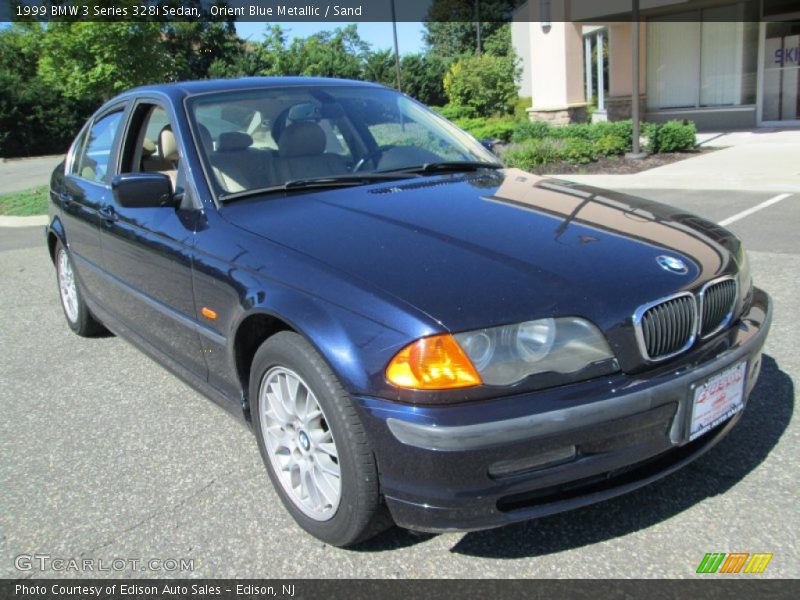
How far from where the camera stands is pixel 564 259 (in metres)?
2.46

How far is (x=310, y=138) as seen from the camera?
3.51 m

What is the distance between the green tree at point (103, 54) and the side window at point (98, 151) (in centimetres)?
1730

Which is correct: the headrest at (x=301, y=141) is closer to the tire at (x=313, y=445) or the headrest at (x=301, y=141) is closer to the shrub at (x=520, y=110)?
the tire at (x=313, y=445)

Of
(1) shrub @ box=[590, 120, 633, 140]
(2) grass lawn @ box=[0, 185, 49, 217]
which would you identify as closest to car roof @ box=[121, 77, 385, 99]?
(2) grass lawn @ box=[0, 185, 49, 217]

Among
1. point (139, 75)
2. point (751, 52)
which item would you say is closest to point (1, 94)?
point (139, 75)

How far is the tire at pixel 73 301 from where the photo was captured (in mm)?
5012

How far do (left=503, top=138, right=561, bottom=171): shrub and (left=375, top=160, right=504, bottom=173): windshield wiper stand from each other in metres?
9.25

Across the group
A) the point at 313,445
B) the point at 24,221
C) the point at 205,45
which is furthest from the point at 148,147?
the point at 205,45

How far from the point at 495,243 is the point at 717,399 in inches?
37.0

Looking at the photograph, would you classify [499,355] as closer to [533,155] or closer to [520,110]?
[533,155]

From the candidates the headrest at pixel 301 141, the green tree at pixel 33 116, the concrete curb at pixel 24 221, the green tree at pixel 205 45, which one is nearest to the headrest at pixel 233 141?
the headrest at pixel 301 141

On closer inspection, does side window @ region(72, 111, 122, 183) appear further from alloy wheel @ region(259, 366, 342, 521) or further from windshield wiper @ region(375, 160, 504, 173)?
alloy wheel @ region(259, 366, 342, 521)

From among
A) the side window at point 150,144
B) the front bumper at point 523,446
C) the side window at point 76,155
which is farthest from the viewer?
the side window at point 76,155

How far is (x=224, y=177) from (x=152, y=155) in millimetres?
1024
